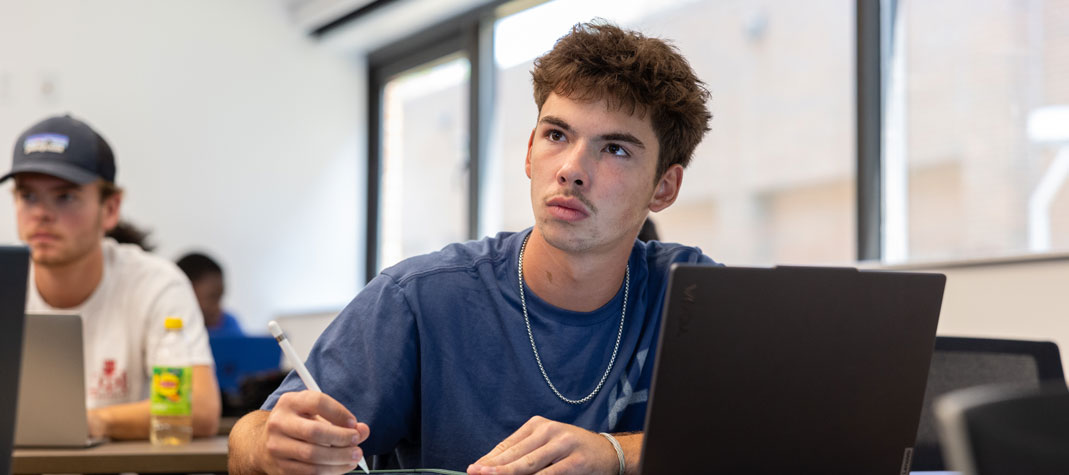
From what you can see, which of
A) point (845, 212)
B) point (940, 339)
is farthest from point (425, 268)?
point (845, 212)

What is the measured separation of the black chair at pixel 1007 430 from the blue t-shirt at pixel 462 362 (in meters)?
0.94

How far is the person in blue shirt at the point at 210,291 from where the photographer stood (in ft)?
14.7

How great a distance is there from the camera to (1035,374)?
1.59 m

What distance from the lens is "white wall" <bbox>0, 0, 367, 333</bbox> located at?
4934 mm

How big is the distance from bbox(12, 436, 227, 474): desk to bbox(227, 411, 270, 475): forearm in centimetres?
42

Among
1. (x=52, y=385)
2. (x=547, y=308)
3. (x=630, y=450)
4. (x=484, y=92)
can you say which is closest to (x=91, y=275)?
(x=52, y=385)

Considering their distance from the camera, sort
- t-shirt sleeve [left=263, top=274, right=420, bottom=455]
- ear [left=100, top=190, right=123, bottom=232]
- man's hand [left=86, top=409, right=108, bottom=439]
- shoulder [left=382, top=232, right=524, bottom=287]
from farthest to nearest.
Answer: ear [left=100, top=190, right=123, bottom=232] → man's hand [left=86, top=409, right=108, bottom=439] → shoulder [left=382, top=232, right=524, bottom=287] → t-shirt sleeve [left=263, top=274, right=420, bottom=455]

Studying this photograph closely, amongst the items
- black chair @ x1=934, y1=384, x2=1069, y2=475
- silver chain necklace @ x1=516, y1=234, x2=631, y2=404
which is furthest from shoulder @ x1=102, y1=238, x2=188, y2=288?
black chair @ x1=934, y1=384, x2=1069, y2=475

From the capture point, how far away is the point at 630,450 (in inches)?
46.9

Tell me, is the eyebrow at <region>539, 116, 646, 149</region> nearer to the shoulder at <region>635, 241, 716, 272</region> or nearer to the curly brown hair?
the curly brown hair

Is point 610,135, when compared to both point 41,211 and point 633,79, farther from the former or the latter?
point 41,211

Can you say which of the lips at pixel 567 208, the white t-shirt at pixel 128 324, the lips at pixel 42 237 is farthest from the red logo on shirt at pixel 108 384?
the lips at pixel 567 208

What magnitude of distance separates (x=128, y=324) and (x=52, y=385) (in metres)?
0.61

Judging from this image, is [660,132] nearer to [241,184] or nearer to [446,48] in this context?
[446,48]
